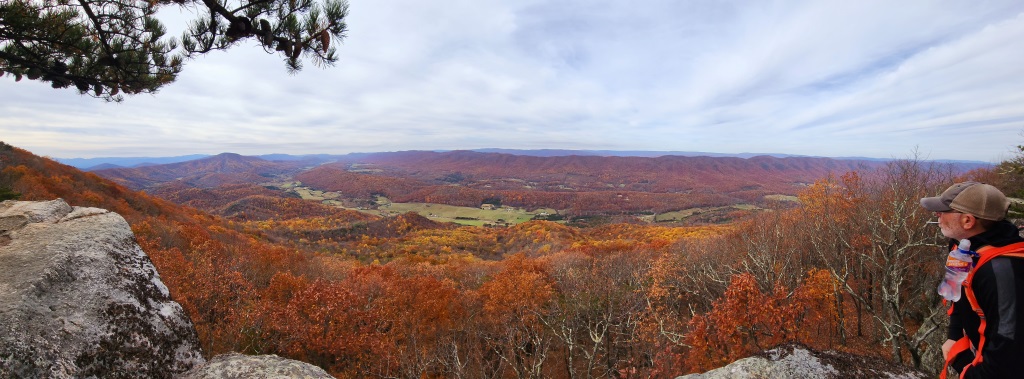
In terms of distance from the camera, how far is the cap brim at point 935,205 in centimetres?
298

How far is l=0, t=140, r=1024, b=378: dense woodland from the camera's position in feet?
40.7

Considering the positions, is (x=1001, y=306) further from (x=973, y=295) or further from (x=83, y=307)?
(x=83, y=307)

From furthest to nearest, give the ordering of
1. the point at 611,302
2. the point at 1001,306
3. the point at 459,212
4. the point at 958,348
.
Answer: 1. the point at 459,212
2. the point at 611,302
3. the point at 958,348
4. the point at 1001,306

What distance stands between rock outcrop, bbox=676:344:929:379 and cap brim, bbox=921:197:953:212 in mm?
1854

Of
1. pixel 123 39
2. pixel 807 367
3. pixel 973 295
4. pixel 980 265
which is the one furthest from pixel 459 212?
pixel 980 265

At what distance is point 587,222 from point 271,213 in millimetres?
103987

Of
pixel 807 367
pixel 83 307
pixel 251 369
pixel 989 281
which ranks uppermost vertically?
pixel 989 281

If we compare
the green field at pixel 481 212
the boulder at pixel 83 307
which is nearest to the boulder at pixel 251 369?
the boulder at pixel 83 307

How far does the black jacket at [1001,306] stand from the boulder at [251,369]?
577 cm

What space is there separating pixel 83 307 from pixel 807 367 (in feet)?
24.0

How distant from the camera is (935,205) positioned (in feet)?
10.1

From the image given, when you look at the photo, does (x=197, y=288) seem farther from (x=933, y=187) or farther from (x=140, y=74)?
(x=933, y=187)

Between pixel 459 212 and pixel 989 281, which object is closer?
pixel 989 281

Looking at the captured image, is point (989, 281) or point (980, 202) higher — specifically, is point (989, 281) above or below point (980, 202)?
below
